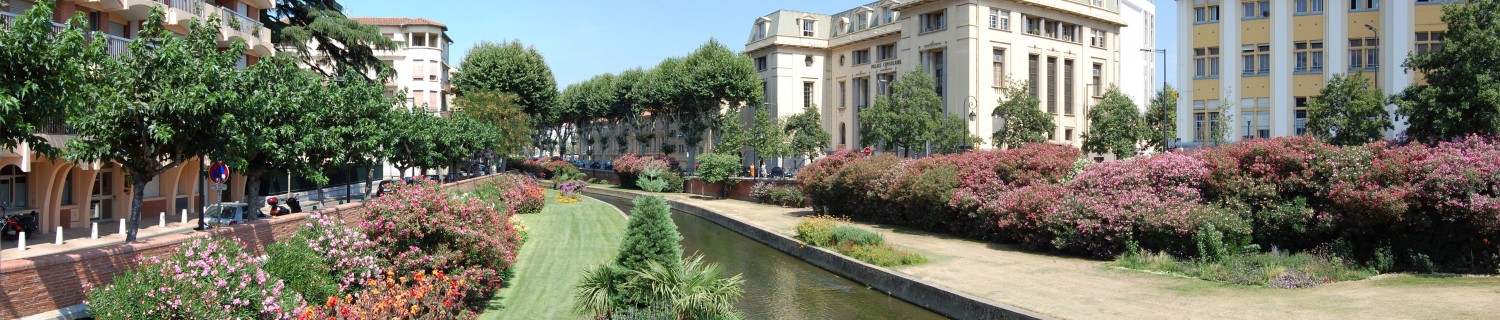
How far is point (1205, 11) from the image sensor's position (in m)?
44.1

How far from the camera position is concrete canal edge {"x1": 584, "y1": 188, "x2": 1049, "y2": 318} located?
18.1 metres

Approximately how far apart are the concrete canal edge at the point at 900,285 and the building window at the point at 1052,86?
120ft

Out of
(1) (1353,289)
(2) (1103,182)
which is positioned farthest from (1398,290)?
(2) (1103,182)

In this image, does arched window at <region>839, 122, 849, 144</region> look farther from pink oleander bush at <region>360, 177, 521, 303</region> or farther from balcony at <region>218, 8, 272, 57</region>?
pink oleander bush at <region>360, 177, 521, 303</region>

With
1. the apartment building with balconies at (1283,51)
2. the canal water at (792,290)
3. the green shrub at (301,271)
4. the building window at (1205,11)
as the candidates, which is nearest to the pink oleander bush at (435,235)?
the green shrub at (301,271)

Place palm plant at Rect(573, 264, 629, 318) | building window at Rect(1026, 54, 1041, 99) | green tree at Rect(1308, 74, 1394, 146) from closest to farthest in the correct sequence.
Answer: palm plant at Rect(573, 264, 629, 318)
green tree at Rect(1308, 74, 1394, 146)
building window at Rect(1026, 54, 1041, 99)

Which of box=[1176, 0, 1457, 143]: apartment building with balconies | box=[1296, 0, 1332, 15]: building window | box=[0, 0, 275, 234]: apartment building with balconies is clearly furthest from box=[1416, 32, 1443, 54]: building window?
box=[0, 0, 275, 234]: apartment building with balconies

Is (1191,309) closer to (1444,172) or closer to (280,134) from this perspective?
(1444,172)

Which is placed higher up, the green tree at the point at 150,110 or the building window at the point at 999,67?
the building window at the point at 999,67

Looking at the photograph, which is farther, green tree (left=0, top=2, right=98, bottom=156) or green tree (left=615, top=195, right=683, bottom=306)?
green tree (left=615, top=195, right=683, bottom=306)

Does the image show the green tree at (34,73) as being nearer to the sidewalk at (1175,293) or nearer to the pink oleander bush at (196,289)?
the pink oleander bush at (196,289)

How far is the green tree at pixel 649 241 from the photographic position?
17297 mm

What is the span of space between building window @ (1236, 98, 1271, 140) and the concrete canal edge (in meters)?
24.4

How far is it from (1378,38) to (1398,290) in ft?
89.1
